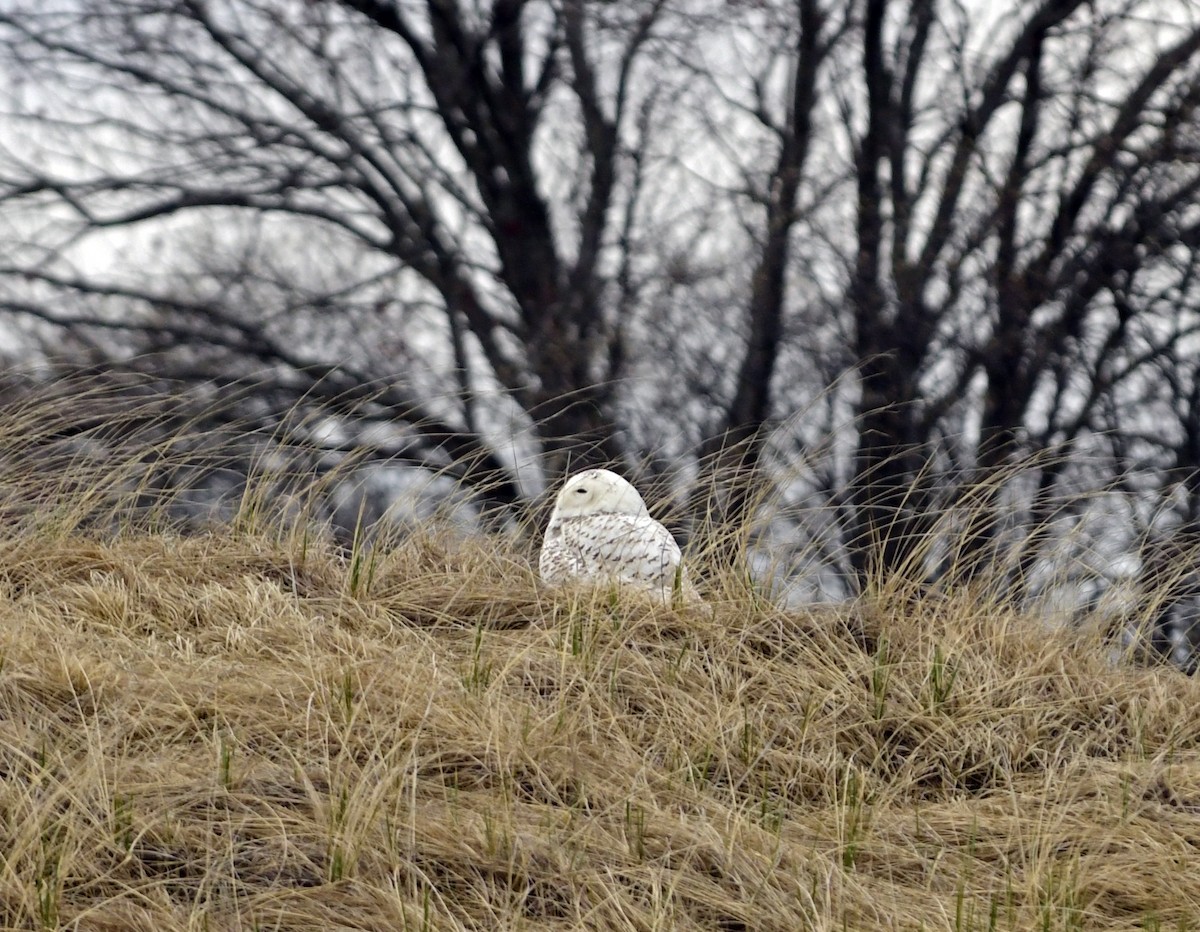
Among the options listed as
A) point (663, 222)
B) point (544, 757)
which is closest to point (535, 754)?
point (544, 757)

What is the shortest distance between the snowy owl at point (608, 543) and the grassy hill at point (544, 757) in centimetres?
12

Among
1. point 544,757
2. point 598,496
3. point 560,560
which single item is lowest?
point 544,757

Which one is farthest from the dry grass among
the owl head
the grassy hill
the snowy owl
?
the owl head

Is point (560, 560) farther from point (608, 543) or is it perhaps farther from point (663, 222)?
point (663, 222)

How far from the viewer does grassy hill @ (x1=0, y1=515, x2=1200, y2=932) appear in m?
2.89

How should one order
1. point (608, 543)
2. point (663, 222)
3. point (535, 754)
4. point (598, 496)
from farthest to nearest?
point (663, 222)
point (598, 496)
point (608, 543)
point (535, 754)

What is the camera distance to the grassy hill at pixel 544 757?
2895 millimetres

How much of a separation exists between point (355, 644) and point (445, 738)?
0.66 m

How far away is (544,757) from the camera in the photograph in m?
3.40

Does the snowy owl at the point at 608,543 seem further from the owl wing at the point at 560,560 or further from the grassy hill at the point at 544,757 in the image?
the grassy hill at the point at 544,757

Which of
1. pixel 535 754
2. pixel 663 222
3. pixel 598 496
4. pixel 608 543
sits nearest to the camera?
pixel 535 754

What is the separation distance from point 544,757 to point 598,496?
4.16 ft

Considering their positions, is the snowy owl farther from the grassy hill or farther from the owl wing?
the grassy hill

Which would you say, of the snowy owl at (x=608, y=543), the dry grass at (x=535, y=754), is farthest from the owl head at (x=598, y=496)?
the dry grass at (x=535, y=754)
